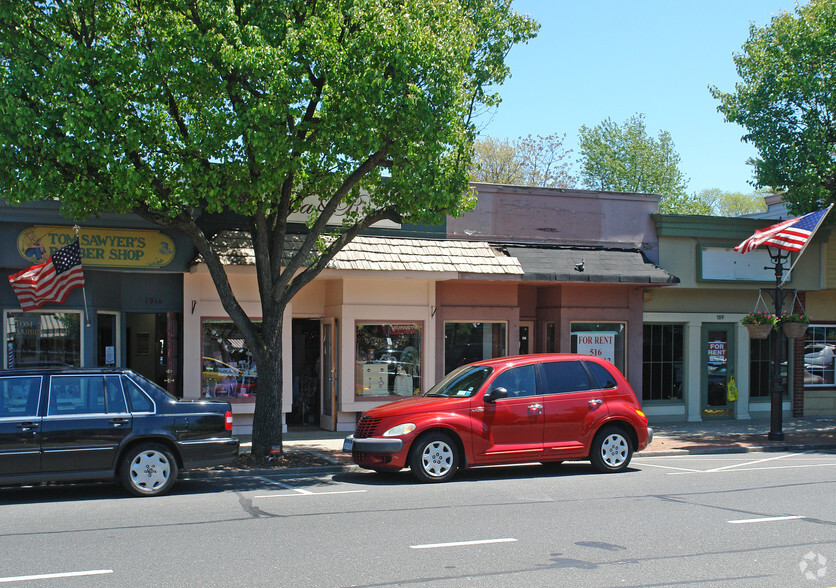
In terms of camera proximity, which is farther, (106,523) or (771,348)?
(771,348)

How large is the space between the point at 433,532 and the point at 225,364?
9.06 metres

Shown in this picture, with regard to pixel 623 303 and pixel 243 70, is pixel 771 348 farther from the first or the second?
pixel 243 70

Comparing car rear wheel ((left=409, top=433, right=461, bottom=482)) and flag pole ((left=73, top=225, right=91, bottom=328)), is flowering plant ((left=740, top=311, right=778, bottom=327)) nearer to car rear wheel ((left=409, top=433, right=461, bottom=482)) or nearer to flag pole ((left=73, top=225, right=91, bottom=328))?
car rear wheel ((left=409, top=433, right=461, bottom=482))

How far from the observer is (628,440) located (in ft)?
40.0

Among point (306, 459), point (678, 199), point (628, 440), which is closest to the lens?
point (628, 440)

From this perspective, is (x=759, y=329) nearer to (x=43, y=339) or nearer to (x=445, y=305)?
(x=445, y=305)

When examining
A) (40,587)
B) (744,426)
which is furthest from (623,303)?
(40,587)

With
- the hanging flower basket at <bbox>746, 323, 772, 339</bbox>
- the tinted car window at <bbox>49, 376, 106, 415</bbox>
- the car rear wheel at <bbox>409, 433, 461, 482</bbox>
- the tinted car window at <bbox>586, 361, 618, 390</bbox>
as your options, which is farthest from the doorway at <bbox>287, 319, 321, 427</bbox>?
the hanging flower basket at <bbox>746, 323, 772, 339</bbox>

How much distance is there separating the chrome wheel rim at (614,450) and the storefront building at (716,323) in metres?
7.33

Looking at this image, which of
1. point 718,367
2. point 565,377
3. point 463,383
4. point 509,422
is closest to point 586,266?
point 718,367

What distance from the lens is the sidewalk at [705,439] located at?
48.3 ft

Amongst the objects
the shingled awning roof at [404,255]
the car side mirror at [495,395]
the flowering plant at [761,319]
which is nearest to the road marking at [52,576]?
the car side mirror at [495,395]

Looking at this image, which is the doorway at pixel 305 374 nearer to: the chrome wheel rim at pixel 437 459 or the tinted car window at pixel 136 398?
the chrome wheel rim at pixel 437 459

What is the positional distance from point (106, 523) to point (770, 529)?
679 centimetres
